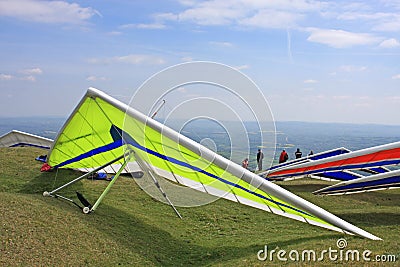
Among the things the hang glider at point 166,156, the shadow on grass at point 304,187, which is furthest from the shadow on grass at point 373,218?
the shadow on grass at point 304,187

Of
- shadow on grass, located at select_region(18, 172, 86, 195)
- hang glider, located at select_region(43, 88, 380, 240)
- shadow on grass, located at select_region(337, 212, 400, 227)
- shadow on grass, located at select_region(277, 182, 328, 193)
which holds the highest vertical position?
hang glider, located at select_region(43, 88, 380, 240)

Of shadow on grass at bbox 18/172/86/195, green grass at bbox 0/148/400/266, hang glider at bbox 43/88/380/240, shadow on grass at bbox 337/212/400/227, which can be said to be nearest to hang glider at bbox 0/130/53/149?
shadow on grass at bbox 18/172/86/195

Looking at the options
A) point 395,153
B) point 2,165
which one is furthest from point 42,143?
point 395,153

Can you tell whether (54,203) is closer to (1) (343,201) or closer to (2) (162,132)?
(2) (162,132)

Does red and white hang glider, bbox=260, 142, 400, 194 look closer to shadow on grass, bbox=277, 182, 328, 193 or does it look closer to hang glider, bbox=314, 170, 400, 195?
hang glider, bbox=314, 170, 400, 195

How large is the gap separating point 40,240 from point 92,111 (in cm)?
324

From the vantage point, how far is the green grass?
258 inches

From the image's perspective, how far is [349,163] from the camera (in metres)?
13.6

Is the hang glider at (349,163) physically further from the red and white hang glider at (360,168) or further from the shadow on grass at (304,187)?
the shadow on grass at (304,187)

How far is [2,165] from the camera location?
1477cm

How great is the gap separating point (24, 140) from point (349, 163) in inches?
629

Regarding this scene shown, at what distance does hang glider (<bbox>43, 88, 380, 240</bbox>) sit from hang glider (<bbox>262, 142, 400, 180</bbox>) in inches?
216

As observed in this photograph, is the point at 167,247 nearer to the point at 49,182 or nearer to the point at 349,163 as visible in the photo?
the point at 49,182

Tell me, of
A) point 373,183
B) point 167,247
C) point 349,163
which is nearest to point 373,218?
point 373,183
